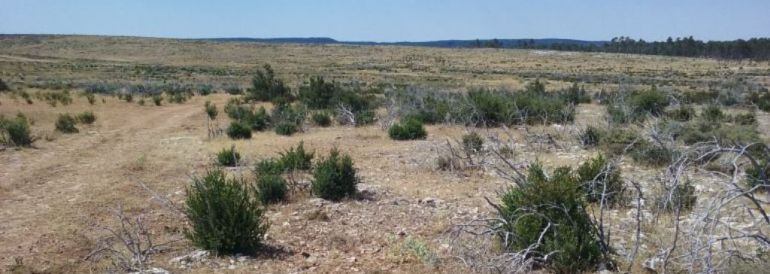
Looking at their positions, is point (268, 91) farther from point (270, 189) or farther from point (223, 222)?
point (223, 222)

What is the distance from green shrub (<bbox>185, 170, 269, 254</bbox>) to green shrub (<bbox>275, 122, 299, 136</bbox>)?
10195mm

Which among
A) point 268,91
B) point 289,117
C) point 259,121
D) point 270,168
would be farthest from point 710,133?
point 268,91

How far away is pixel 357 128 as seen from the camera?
17844 millimetres

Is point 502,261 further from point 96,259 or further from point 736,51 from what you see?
point 736,51

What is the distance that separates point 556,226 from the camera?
19.1ft

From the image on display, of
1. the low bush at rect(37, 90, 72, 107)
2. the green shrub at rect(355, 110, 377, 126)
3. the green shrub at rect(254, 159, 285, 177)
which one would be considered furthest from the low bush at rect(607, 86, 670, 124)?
the low bush at rect(37, 90, 72, 107)

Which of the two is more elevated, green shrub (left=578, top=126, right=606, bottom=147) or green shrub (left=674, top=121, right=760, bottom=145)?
green shrub (left=674, top=121, right=760, bottom=145)

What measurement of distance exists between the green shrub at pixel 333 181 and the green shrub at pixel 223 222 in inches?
82.2

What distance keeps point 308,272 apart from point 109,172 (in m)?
7.24

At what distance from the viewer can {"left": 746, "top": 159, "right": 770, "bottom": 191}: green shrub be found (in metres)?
4.31

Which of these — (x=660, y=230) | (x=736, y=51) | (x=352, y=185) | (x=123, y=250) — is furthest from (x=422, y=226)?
(x=736, y=51)

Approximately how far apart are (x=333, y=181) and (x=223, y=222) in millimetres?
2577

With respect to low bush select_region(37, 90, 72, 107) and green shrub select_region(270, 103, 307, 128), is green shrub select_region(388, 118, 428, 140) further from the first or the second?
low bush select_region(37, 90, 72, 107)

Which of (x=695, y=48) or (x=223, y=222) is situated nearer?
(x=223, y=222)
